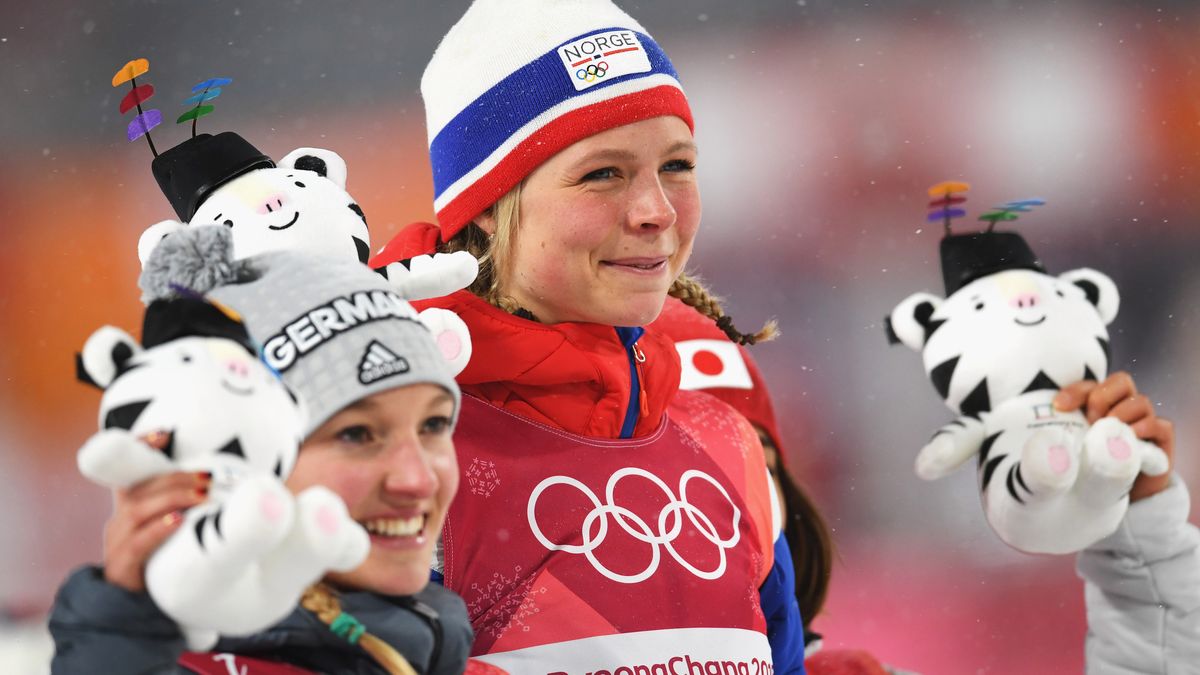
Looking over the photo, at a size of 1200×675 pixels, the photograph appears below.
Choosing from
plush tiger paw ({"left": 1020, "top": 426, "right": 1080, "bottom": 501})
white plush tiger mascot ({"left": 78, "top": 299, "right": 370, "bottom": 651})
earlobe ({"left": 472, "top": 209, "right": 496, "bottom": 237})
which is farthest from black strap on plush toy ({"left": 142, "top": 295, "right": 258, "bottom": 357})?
plush tiger paw ({"left": 1020, "top": 426, "right": 1080, "bottom": 501})

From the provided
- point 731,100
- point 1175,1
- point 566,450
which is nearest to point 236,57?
point 731,100

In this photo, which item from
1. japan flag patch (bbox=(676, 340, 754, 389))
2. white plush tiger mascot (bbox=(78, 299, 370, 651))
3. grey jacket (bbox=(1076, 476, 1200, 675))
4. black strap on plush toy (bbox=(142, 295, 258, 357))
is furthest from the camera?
japan flag patch (bbox=(676, 340, 754, 389))

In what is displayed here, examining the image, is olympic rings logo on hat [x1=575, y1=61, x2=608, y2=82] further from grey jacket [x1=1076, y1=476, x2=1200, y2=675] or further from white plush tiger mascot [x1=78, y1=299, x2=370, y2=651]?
grey jacket [x1=1076, y1=476, x2=1200, y2=675]

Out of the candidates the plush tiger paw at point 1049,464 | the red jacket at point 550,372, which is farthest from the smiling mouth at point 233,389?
the plush tiger paw at point 1049,464

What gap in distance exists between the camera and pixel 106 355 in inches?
35.8

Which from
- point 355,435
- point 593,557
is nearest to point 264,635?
point 355,435

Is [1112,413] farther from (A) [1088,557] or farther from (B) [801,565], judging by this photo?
(B) [801,565]

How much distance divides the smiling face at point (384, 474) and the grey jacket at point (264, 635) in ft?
0.09

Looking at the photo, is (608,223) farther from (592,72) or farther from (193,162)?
(193,162)

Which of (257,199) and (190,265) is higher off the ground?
(257,199)

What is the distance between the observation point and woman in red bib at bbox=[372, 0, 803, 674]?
4.76 feet

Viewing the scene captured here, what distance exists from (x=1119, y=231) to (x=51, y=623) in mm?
3095

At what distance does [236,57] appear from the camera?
2719 millimetres

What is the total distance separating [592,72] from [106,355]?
80 centimetres
